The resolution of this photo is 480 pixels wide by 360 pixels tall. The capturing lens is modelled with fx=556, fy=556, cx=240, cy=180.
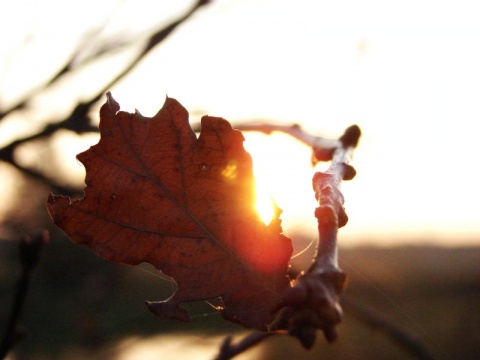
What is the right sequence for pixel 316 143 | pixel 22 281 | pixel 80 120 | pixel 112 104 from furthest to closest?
pixel 80 120 → pixel 316 143 → pixel 22 281 → pixel 112 104

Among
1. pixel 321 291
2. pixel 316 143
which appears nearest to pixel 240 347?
pixel 316 143

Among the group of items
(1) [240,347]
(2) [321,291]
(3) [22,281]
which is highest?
(2) [321,291]

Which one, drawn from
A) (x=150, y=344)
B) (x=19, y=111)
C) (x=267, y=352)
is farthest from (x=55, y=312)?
(x=19, y=111)

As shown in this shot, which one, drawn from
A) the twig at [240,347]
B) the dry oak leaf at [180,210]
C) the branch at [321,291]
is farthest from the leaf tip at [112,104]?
the twig at [240,347]

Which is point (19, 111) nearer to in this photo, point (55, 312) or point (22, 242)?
point (22, 242)

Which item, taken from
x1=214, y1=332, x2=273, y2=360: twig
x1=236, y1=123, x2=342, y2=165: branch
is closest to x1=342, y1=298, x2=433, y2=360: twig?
→ x1=214, y1=332, x2=273, y2=360: twig

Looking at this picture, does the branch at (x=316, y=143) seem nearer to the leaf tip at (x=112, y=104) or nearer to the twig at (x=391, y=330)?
the leaf tip at (x=112, y=104)

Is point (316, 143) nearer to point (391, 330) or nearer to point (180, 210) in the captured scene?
point (180, 210)
